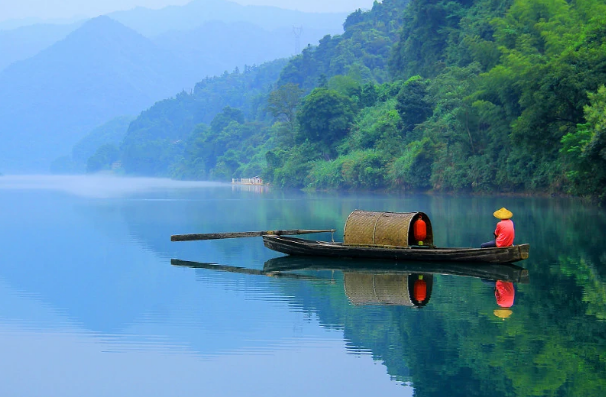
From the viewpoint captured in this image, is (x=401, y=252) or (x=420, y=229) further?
(x=420, y=229)

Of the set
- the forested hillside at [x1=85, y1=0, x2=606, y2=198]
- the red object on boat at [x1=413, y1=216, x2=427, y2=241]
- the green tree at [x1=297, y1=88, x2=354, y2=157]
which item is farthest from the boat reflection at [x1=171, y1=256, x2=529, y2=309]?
the green tree at [x1=297, y1=88, x2=354, y2=157]

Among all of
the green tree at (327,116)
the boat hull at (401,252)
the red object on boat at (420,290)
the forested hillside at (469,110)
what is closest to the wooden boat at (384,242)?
the boat hull at (401,252)

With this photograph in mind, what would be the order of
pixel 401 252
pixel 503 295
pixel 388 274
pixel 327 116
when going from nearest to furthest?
1. pixel 503 295
2. pixel 388 274
3. pixel 401 252
4. pixel 327 116

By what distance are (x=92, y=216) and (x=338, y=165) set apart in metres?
27.0

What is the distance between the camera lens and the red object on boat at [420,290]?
40.4 ft

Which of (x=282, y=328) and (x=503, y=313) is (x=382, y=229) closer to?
(x=503, y=313)

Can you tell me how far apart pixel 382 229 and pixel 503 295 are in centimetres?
430

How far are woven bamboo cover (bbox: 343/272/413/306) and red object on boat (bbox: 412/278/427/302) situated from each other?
128mm

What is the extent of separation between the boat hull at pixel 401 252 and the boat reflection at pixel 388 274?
0.51 feet

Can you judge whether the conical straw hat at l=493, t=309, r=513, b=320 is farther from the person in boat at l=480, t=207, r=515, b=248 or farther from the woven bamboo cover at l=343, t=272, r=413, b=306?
the person in boat at l=480, t=207, r=515, b=248

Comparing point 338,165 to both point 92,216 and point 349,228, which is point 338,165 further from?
point 349,228

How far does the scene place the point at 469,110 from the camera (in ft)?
139

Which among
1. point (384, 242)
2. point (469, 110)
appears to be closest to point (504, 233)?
point (384, 242)

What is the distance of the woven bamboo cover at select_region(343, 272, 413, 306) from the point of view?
39.7ft
